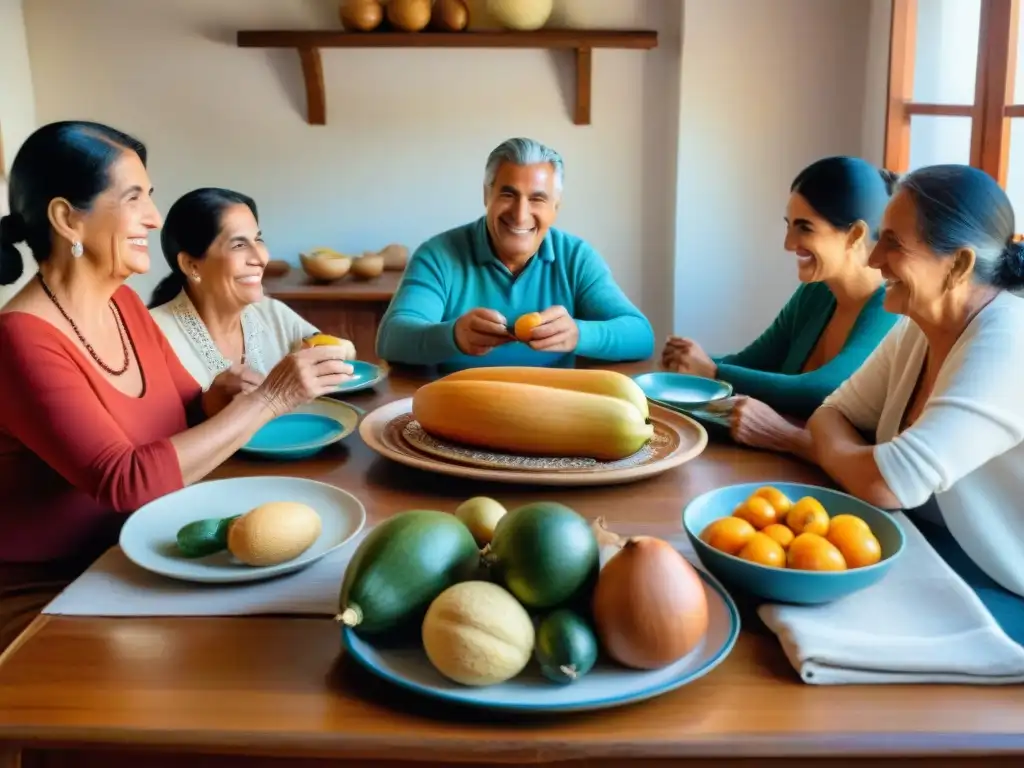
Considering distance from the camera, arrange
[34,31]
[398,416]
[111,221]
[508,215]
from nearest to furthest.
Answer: [111,221]
[398,416]
[508,215]
[34,31]

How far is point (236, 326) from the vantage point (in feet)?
7.63

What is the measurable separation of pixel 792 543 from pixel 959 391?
1.38 feet

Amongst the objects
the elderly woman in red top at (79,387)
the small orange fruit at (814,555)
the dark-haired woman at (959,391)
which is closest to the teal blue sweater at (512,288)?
the elderly woman in red top at (79,387)

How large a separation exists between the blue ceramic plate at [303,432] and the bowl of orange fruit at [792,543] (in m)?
0.66

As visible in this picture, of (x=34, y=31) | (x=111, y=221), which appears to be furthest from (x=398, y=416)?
(x=34, y=31)

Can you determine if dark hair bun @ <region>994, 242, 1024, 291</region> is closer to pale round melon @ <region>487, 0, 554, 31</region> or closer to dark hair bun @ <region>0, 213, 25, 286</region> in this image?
dark hair bun @ <region>0, 213, 25, 286</region>

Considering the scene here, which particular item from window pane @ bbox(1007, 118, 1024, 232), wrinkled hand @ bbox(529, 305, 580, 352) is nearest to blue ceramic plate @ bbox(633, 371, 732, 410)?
wrinkled hand @ bbox(529, 305, 580, 352)

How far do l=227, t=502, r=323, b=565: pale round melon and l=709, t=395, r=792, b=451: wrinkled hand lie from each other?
0.78m

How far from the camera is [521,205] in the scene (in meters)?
2.45

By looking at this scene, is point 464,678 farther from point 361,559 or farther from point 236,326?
point 236,326

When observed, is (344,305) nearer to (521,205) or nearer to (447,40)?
(447,40)

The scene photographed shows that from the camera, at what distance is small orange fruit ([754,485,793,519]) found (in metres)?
1.17

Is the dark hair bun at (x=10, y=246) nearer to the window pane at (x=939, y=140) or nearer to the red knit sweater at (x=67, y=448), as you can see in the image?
the red knit sweater at (x=67, y=448)

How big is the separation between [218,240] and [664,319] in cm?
218
